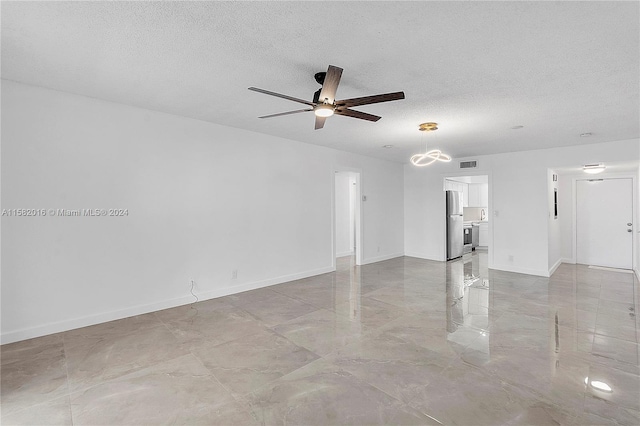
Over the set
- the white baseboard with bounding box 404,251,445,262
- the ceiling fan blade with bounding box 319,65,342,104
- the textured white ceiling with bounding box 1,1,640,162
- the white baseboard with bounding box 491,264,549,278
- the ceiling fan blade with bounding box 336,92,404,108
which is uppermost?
the textured white ceiling with bounding box 1,1,640,162

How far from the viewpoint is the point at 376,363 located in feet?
8.60

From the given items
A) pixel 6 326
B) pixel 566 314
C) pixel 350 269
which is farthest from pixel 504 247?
pixel 6 326

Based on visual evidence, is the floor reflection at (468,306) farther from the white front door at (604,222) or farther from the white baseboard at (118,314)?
the white baseboard at (118,314)

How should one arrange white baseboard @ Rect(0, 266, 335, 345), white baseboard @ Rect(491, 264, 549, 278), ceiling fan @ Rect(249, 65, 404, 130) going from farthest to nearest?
white baseboard @ Rect(491, 264, 549, 278) < white baseboard @ Rect(0, 266, 335, 345) < ceiling fan @ Rect(249, 65, 404, 130)

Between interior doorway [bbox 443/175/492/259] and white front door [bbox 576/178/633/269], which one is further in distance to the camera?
interior doorway [bbox 443/175/492/259]

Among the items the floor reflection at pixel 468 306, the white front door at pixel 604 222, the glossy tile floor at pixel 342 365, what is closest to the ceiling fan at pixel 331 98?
the glossy tile floor at pixel 342 365

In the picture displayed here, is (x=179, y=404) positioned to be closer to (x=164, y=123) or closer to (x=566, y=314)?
(x=164, y=123)

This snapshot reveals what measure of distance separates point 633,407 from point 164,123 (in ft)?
17.2

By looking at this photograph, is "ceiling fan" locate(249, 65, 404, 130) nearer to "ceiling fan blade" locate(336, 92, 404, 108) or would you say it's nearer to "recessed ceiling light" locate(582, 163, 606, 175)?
"ceiling fan blade" locate(336, 92, 404, 108)

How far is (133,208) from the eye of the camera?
146 inches

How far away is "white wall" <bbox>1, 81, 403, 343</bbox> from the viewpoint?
3.05m

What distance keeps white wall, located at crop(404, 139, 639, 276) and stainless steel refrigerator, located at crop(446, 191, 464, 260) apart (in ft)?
→ 0.67

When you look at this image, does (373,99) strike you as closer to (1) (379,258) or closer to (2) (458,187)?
(1) (379,258)

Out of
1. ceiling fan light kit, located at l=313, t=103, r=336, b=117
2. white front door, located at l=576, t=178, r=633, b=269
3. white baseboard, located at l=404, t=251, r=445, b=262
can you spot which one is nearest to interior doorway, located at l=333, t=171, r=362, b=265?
white baseboard, located at l=404, t=251, r=445, b=262
